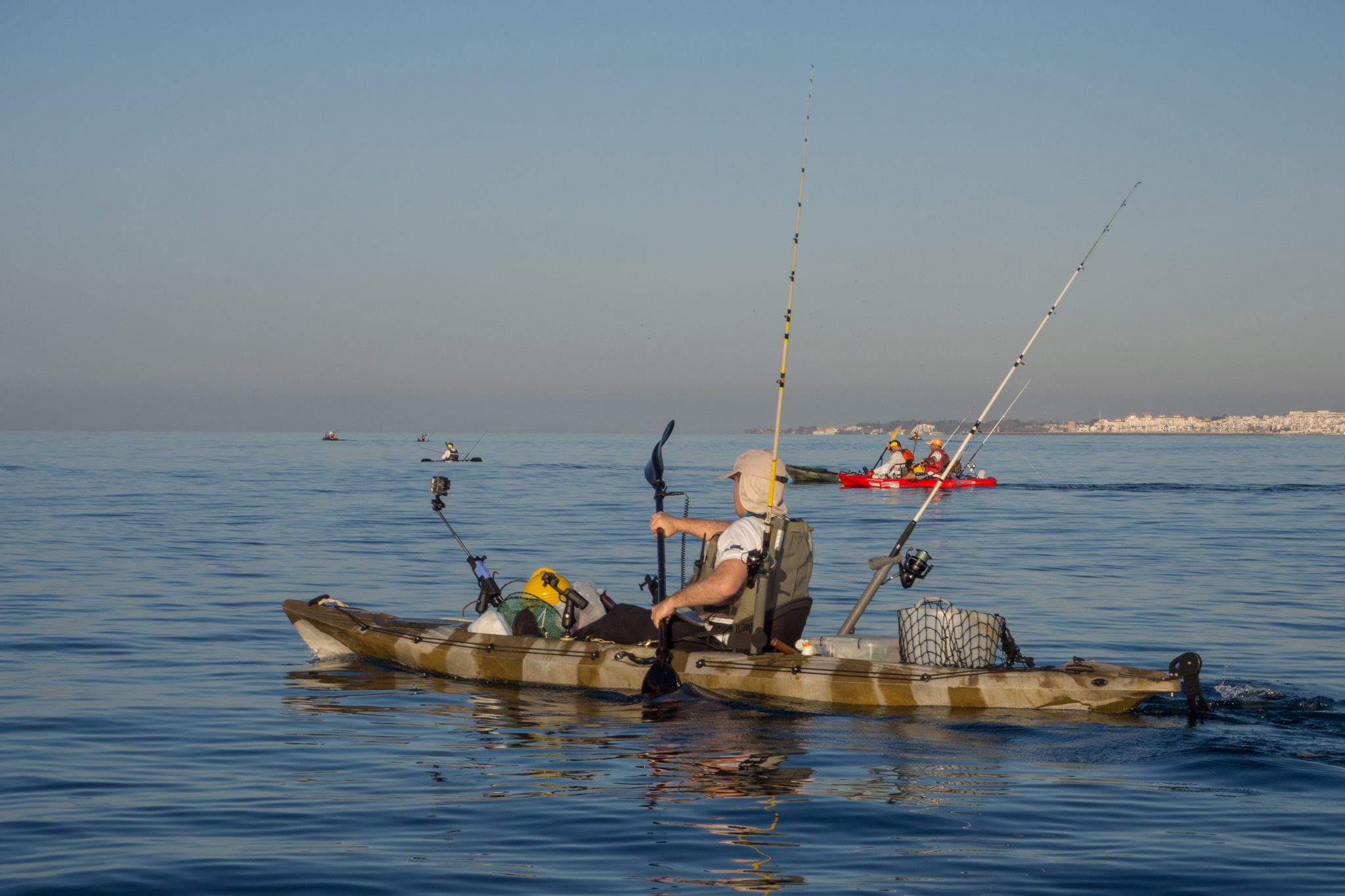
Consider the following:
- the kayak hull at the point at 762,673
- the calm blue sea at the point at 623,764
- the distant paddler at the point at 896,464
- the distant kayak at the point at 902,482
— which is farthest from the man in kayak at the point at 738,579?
the distant paddler at the point at 896,464

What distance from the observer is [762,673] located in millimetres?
9164

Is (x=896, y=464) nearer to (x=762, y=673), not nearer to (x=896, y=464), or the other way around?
(x=896, y=464)

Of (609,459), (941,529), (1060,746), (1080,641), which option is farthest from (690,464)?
(1060,746)

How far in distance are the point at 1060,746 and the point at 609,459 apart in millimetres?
83612

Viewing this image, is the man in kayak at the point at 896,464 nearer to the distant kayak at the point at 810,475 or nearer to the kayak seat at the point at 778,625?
the distant kayak at the point at 810,475

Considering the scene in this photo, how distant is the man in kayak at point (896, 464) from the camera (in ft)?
141

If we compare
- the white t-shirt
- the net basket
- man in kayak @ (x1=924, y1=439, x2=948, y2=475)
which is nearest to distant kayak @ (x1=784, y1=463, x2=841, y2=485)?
man in kayak @ (x1=924, y1=439, x2=948, y2=475)

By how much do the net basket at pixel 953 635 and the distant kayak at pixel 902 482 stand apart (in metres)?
31.9

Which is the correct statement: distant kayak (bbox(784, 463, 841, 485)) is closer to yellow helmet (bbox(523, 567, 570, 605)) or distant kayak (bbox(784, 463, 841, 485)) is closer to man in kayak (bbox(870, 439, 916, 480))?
man in kayak (bbox(870, 439, 916, 480))

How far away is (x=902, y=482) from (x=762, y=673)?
1370 inches

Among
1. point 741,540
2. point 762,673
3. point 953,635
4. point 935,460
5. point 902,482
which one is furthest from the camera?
point 902,482

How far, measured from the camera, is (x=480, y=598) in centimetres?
1116

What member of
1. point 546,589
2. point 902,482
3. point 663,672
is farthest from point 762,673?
point 902,482

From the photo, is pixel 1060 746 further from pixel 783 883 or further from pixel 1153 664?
pixel 1153 664
